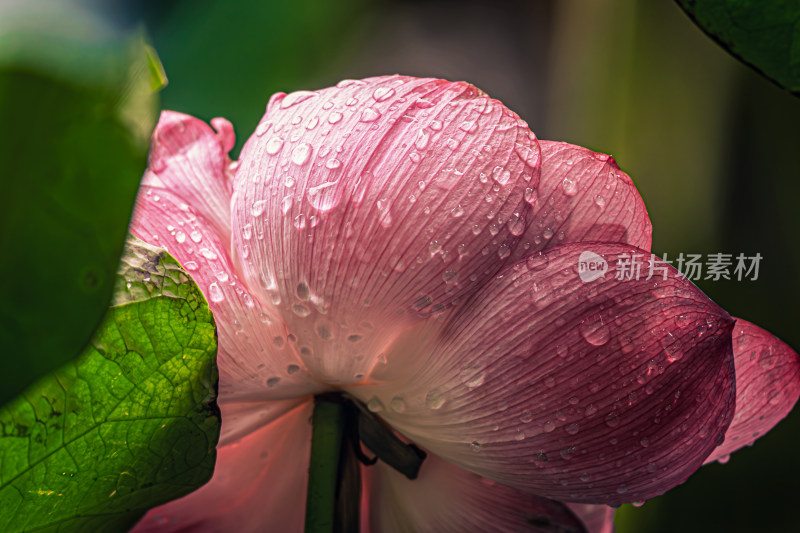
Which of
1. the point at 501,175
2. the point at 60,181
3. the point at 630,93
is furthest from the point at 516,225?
the point at 630,93

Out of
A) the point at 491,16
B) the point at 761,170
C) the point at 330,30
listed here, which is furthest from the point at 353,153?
the point at 491,16

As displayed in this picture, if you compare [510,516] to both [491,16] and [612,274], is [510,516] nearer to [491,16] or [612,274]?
[612,274]

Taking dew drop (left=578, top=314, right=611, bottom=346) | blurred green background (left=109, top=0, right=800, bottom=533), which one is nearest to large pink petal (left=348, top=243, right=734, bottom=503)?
dew drop (left=578, top=314, right=611, bottom=346)

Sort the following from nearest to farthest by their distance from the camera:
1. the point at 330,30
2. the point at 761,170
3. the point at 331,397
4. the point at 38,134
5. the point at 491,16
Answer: the point at 38,134 < the point at 331,397 < the point at 761,170 < the point at 330,30 < the point at 491,16

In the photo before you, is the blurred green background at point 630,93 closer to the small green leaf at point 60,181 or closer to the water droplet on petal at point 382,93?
the water droplet on petal at point 382,93

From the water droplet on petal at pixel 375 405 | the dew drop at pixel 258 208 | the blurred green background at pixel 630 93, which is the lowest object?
the blurred green background at pixel 630 93

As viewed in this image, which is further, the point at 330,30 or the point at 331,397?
the point at 330,30

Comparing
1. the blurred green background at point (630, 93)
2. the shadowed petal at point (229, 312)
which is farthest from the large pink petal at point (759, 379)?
the blurred green background at point (630, 93)
